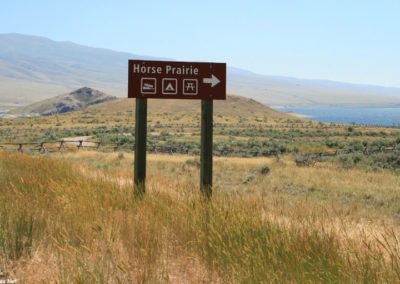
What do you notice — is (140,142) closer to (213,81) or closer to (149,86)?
(149,86)

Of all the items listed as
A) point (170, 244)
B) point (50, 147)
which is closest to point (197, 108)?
point (50, 147)

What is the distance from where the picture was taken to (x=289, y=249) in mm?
4312

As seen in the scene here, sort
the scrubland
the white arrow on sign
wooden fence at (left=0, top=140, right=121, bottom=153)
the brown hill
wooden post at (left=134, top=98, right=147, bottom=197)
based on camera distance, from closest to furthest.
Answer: the scrubland
the white arrow on sign
wooden post at (left=134, top=98, right=147, bottom=197)
wooden fence at (left=0, top=140, right=121, bottom=153)
the brown hill

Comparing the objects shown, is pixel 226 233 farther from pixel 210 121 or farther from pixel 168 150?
pixel 168 150

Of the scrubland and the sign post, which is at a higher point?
the sign post

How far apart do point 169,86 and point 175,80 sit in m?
0.13

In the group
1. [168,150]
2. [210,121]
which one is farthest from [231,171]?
[168,150]

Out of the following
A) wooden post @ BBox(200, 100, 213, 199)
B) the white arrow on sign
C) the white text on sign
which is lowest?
wooden post @ BBox(200, 100, 213, 199)

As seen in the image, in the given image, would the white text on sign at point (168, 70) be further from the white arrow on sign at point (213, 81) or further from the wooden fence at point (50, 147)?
the wooden fence at point (50, 147)

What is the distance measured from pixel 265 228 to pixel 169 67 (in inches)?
146

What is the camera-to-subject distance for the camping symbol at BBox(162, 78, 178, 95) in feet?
26.0

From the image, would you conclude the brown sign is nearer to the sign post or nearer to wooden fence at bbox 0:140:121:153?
the sign post

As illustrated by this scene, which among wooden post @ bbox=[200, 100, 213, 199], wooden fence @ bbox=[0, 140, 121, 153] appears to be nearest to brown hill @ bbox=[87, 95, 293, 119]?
wooden fence @ bbox=[0, 140, 121, 153]

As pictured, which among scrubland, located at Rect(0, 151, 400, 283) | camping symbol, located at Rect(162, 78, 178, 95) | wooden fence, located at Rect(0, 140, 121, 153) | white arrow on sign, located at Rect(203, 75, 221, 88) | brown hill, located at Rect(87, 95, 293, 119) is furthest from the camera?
brown hill, located at Rect(87, 95, 293, 119)
